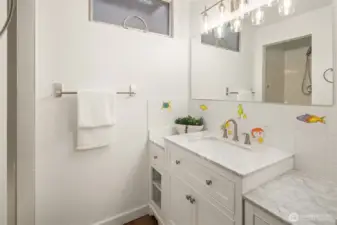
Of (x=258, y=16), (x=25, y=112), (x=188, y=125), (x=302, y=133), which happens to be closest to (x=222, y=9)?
(x=258, y=16)

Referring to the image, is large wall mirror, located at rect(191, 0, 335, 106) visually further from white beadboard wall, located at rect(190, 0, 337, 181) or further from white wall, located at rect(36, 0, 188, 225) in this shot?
white wall, located at rect(36, 0, 188, 225)

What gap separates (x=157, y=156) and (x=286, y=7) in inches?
59.7

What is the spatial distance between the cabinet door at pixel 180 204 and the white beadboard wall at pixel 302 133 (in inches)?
27.0

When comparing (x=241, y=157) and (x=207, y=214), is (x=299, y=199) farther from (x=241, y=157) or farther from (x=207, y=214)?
(x=207, y=214)

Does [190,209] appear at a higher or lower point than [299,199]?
lower

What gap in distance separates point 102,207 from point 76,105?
95 cm

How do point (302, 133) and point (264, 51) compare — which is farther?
point (264, 51)

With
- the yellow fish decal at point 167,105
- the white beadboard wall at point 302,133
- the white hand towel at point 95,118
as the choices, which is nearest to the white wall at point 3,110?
the white hand towel at point 95,118

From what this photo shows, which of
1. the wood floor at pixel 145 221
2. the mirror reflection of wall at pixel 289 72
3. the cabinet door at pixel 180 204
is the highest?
the mirror reflection of wall at pixel 289 72

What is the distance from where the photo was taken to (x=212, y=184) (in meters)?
1.04

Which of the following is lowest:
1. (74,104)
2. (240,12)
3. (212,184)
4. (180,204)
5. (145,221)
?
(145,221)

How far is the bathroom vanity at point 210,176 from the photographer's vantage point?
0.90 m

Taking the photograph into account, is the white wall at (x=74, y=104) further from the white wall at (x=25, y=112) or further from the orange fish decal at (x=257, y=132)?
the orange fish decal at (x=257, y=132)

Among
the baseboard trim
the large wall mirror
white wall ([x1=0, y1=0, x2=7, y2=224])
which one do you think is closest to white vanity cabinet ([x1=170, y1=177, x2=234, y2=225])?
the baseboard trim
